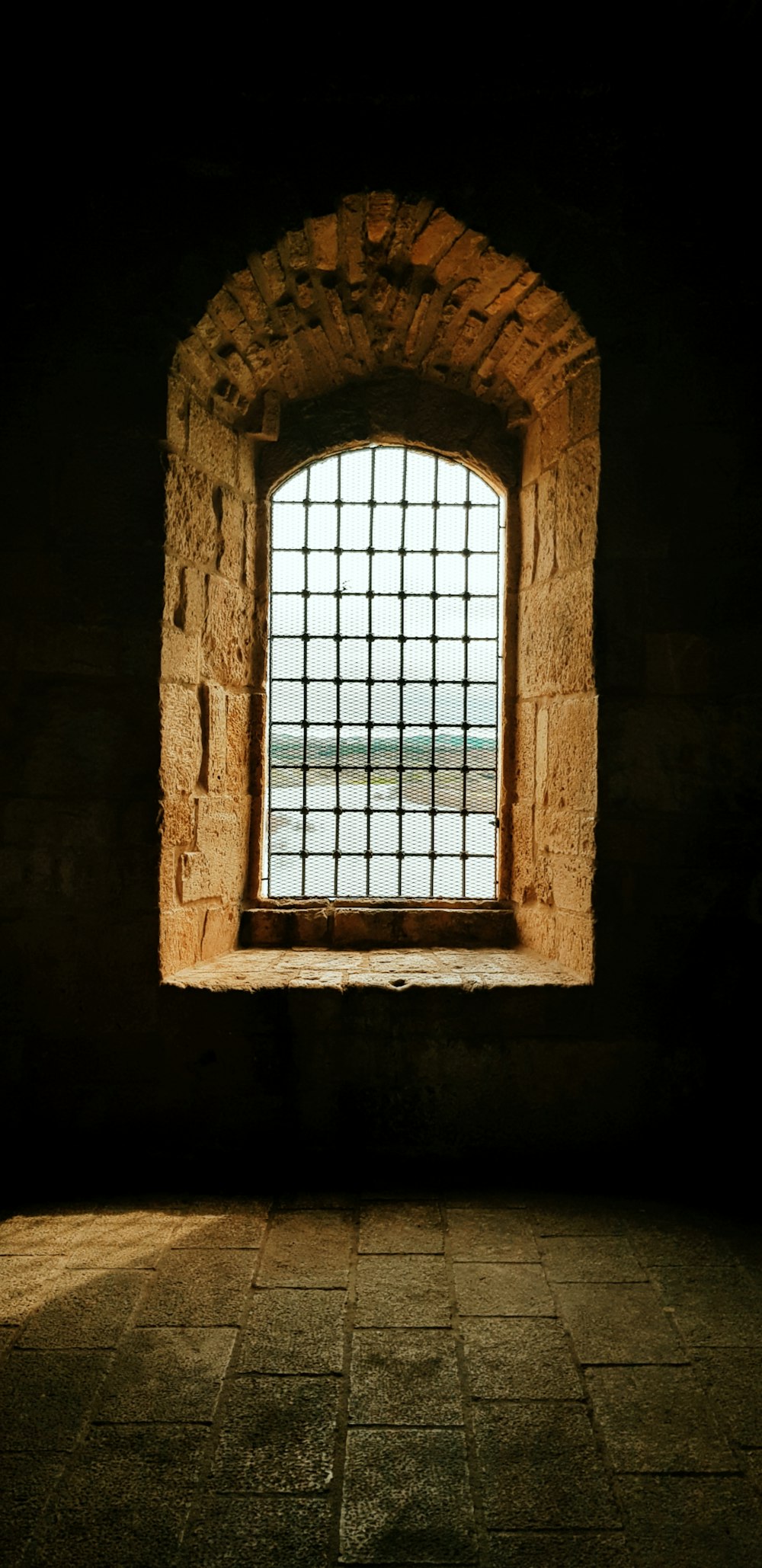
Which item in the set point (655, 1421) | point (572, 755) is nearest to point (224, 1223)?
point (655, 1421)

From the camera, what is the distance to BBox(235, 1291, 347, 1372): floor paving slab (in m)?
2.29

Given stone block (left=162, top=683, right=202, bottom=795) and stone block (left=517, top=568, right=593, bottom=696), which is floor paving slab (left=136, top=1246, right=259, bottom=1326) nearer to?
stone block (left=162, top=683, right=202, bottom=795)

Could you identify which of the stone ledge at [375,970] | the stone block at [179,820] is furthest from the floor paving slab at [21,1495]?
the stone block at [179,820]

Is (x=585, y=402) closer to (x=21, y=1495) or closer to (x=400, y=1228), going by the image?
(x=400, y=1228)

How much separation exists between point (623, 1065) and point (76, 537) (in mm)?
2481

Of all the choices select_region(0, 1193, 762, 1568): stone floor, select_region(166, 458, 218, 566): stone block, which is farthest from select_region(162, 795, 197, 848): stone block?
select_region(0, 1193, 762, 1568): stone floor

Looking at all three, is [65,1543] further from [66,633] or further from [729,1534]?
[66,633]

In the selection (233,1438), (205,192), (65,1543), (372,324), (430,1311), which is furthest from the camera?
(372,324)

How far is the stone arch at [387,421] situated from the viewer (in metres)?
3.41

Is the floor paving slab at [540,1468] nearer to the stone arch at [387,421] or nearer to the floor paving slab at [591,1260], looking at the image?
the floor paving slab at [591,1260]

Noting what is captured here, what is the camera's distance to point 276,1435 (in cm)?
203

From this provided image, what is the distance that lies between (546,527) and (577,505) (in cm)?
30

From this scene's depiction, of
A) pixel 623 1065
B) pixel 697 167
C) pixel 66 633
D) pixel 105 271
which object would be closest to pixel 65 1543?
pixel 623 1065

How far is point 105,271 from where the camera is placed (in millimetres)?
3309
